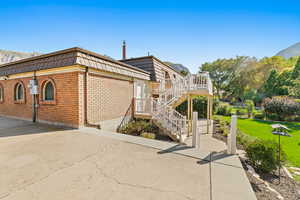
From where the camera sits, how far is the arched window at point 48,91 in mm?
6156

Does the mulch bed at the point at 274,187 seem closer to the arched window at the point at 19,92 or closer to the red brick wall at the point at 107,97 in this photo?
the red brick wall at the point at 107,97

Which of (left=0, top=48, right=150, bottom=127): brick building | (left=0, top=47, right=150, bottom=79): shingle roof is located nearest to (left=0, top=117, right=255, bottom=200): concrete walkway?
(left=0, top=48, right=150, bottom=127): brick building

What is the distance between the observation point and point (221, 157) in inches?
115

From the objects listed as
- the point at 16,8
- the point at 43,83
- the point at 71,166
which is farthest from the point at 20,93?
the point at 71,166

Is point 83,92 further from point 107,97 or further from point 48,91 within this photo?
point 48,91

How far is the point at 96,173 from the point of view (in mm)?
2238

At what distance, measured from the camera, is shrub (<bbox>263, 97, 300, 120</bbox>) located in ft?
43.3

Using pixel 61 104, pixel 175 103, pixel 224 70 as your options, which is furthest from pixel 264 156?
pixel 224 70

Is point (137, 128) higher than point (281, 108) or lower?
lower

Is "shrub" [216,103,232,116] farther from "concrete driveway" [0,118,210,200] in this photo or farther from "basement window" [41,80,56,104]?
"basement window" [41,80,56,104]

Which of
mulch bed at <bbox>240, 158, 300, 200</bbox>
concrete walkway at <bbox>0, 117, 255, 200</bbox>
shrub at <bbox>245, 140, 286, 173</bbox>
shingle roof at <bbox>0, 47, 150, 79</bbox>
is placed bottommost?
mulch bed at <bbox>240, 158, 300, 200</bbox>

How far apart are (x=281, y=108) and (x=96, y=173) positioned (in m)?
18.6

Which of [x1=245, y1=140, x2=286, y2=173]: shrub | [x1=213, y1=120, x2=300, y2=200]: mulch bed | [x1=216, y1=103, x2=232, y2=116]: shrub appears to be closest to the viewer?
[x1=213, y1=120, x2=300, y2=200]: mulch bed

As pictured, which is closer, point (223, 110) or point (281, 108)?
point (281, 108)
